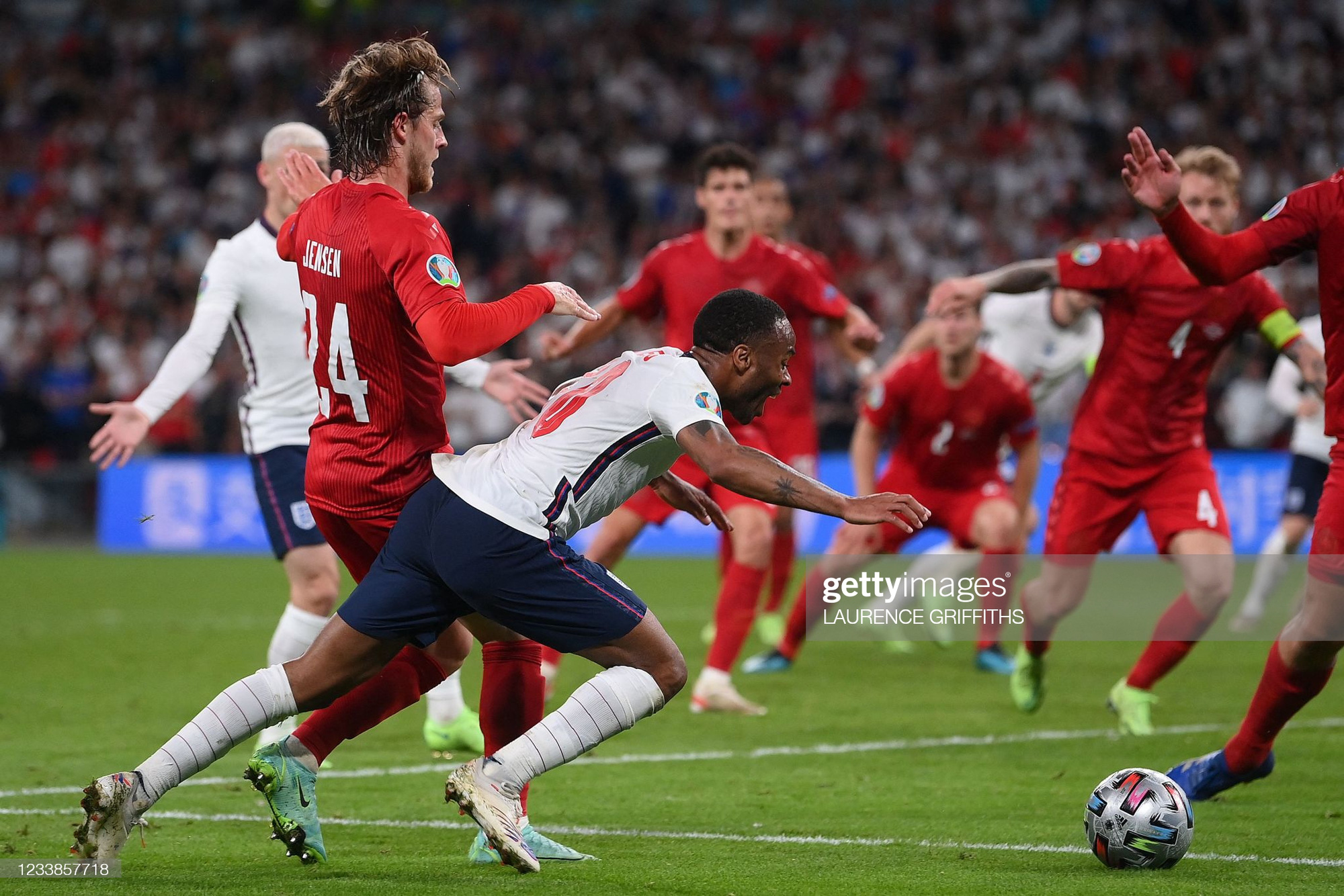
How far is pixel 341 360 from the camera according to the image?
4840mm

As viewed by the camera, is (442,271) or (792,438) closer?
(442,271)

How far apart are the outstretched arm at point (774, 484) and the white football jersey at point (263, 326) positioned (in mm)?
2821

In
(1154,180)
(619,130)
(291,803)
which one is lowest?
(291,803)

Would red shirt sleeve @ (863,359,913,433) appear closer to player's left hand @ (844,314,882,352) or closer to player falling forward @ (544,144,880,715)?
player falling forward @ (544,144,880,715)

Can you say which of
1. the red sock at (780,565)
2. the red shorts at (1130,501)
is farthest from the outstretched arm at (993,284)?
the red sock at (780,565)

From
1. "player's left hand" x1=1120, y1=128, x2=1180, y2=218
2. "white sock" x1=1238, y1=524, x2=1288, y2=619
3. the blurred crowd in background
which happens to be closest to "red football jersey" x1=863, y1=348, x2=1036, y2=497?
"white sock" x1=1238, y1=524, x2=1288, y2=619

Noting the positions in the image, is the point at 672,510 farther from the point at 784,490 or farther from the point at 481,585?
the point at 784,490

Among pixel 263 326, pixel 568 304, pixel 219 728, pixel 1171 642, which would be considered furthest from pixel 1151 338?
pixel 219 728

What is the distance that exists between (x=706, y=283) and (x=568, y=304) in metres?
4.35

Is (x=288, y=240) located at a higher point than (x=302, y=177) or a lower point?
lower

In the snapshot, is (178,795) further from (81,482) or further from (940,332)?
(81,482)

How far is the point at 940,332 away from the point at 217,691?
4.54 metres

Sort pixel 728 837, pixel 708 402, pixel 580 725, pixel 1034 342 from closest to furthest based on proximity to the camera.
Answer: pixel 708 402, pixel 580 725, pixel 728 837, pixel 1034 342

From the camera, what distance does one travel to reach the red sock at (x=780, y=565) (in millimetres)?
10480
